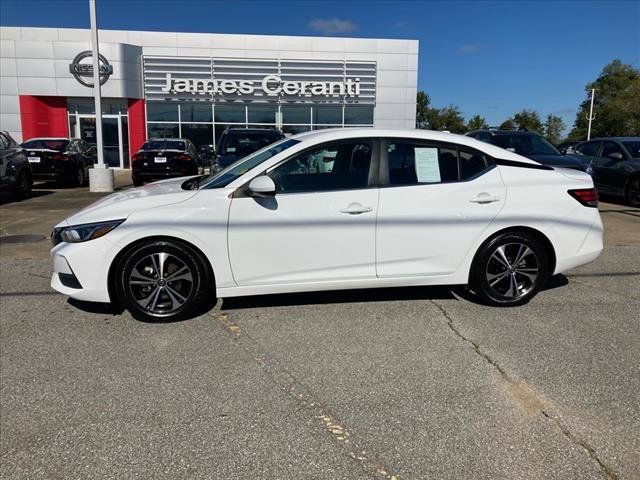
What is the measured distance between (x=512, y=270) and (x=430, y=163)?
1.29m

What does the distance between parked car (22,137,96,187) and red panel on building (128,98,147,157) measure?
8117 mm

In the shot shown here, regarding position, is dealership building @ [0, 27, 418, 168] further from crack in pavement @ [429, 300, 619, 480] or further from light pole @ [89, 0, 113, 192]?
crack in pavement @ [429, 300, 619, 480]

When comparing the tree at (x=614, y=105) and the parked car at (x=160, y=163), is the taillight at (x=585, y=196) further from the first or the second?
the tree at (x=614, y=105)

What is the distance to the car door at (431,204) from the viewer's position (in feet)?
15.2

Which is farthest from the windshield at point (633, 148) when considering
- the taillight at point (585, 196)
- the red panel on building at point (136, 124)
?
the red panel on building at point (136, 124)

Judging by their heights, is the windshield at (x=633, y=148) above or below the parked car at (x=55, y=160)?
above

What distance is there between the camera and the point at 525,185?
4.90 metres

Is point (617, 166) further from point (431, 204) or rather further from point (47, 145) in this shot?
point (47, 145)

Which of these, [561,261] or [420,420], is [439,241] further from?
[420,420]

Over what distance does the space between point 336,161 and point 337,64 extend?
21.7 m

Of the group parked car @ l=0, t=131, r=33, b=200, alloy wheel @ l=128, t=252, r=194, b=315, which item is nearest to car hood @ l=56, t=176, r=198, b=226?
alloy wheel @ l=128, t=252, r=194, b=315

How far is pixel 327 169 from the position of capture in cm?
469

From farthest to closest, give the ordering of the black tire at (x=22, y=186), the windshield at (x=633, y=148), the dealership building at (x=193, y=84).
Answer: the dealership building at (x=193, y=84) → the black tire at (x=22, y=186) → the windshield at (x=633, y=148)

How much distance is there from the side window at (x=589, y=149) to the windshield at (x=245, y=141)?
323 inches
